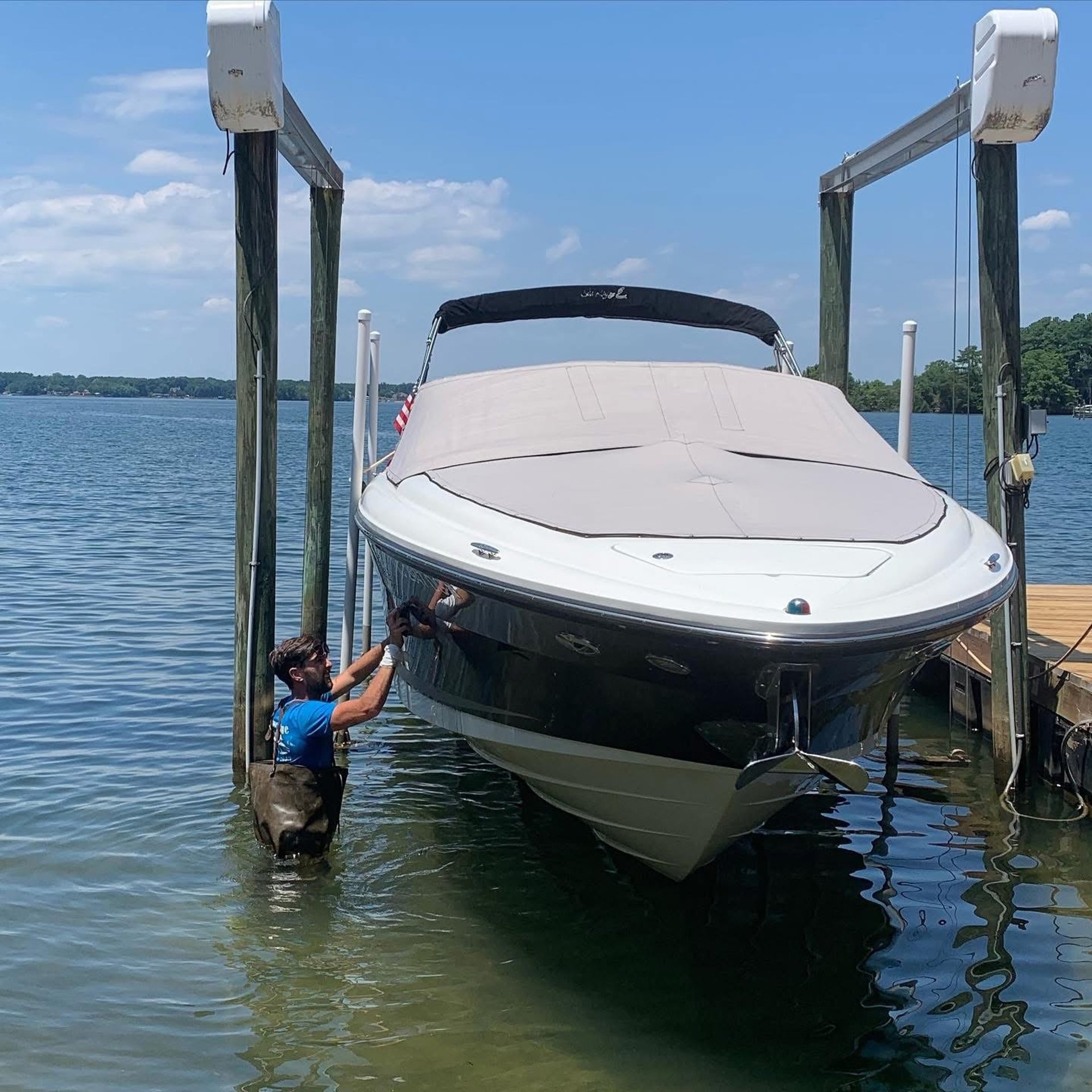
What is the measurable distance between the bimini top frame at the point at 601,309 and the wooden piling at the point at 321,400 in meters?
0.77

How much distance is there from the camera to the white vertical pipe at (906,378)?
828 centimetres

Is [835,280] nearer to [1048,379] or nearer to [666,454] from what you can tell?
[666,454]

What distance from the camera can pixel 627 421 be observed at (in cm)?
637

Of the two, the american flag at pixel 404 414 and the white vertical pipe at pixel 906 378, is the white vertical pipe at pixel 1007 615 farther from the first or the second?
the american flag at pixel 404 414

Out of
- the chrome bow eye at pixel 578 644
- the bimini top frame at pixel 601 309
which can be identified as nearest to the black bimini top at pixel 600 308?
the bimini top frame at pixel 601 309

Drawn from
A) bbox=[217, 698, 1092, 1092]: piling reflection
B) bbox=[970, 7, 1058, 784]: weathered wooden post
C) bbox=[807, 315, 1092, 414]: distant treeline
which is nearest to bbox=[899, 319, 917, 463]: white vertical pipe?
bbox=[970, 7, 1058, 784]: weathered wooden post

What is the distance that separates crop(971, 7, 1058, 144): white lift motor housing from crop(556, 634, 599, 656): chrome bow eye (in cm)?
407

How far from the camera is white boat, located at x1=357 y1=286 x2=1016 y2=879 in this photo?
4363 millimetres

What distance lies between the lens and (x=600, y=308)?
9461 millimetres

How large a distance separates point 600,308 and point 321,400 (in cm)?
214

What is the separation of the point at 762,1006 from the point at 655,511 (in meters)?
1.97

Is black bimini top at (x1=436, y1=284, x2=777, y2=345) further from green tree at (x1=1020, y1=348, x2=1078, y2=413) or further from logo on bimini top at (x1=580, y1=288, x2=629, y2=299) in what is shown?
green tree at (x1=1020, y1=348, x2=1078, y2=413)

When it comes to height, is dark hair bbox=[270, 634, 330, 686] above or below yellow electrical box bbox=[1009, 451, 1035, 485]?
below

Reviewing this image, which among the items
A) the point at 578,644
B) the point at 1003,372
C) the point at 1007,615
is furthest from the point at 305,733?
the point at 1003,372
